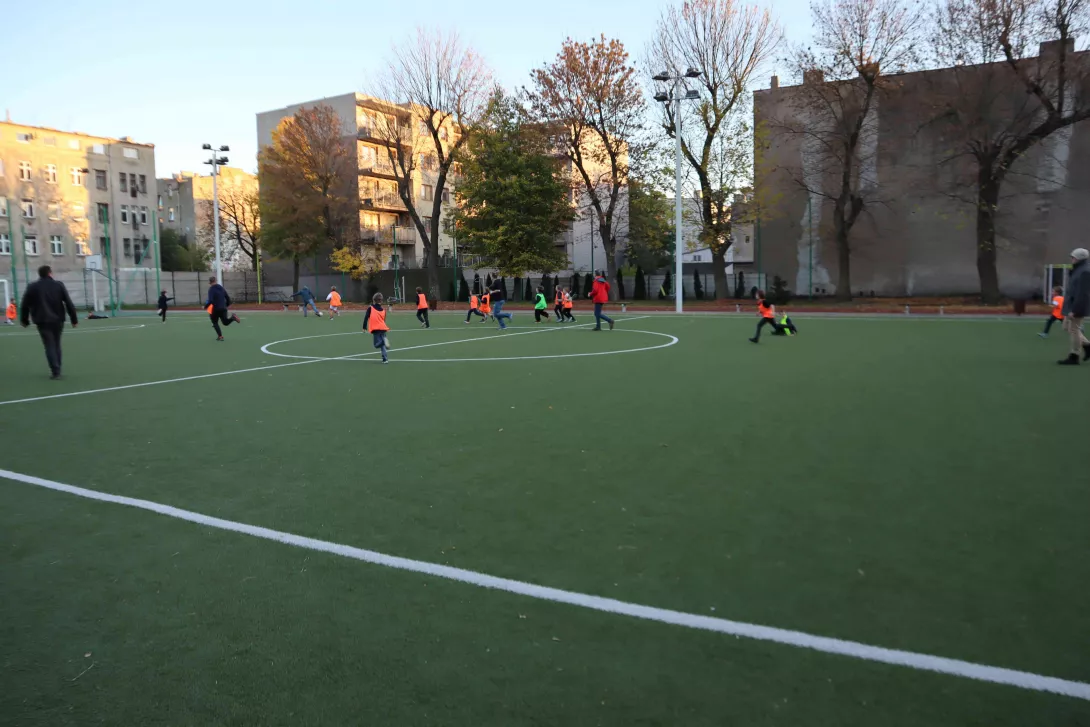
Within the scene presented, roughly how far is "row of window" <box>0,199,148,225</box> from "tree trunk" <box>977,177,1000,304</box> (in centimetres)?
5915

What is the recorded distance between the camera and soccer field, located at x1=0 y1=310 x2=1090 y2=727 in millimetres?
3039

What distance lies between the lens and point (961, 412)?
8.62 metres

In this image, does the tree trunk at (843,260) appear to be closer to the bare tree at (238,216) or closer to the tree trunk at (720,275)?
the tree trunk at (720,275)

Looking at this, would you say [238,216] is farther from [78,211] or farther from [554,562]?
[554,562]

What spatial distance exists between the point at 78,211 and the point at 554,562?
233ft

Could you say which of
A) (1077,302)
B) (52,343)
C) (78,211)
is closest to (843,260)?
(1077,302)

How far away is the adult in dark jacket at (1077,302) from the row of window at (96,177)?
67.7 meters

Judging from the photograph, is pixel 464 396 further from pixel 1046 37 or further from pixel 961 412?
pixel 1046 37

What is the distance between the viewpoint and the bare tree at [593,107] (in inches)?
1586

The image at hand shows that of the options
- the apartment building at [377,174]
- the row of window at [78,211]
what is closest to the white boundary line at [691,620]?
the apartment building at [377,174]

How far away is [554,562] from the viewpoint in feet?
14.4

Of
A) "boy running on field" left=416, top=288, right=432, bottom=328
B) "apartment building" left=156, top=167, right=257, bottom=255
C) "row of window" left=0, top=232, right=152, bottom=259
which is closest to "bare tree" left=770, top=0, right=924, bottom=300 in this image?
"boy running on field" left=416, top=288, right=432, bottom=328

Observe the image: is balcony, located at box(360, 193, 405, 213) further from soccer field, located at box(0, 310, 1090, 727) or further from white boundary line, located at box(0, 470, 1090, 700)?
white boundary line, located at box(0, 470, 1090, 700)

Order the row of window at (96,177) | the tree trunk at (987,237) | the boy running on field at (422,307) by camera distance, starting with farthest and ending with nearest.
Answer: the row of window at (96,177) < the tree trunk at (987,237) < the boy running on field at (422,307)
